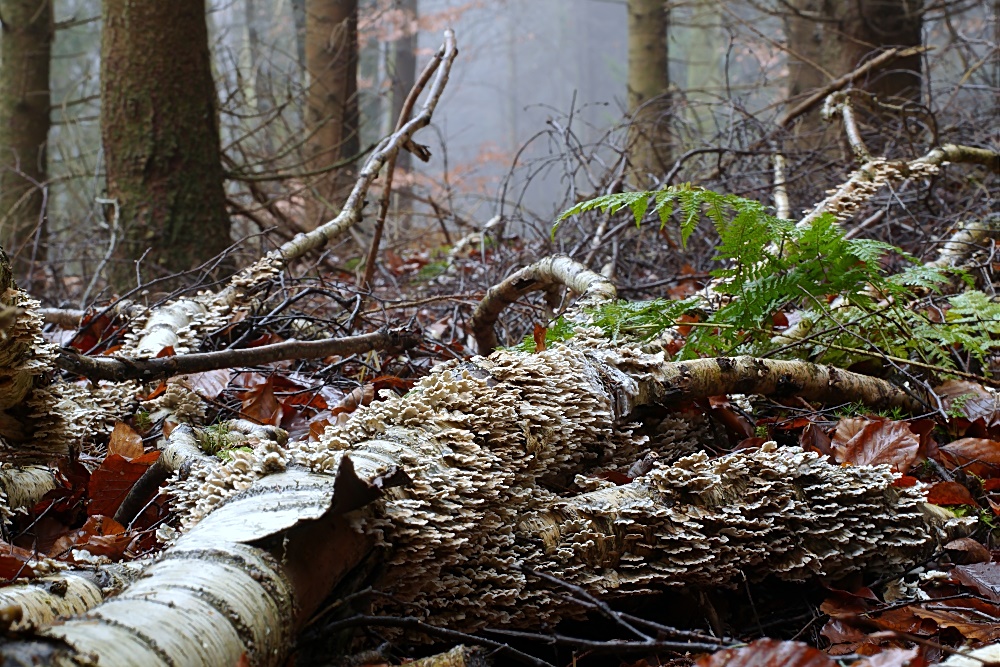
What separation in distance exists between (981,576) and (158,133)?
15.8 feet

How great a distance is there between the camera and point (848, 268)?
2.25 metres

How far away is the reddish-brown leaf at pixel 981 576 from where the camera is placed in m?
1.57

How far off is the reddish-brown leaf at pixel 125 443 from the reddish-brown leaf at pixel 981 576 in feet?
6.77

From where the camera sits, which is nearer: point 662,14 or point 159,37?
point 159,37

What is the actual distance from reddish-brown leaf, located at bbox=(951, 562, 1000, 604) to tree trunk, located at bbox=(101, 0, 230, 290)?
4.44 m

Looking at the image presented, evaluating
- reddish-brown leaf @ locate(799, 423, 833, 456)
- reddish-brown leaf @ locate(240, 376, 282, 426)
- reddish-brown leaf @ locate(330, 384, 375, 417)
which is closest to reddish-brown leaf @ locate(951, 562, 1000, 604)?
reddish-brown leaf @ locate(799, 423, 833, 456)

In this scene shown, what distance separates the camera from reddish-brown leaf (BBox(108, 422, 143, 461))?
2.11m

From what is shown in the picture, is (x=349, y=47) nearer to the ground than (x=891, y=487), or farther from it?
farther from it

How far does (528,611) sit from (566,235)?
5.28 m

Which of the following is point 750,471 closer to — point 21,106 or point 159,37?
point 159,37

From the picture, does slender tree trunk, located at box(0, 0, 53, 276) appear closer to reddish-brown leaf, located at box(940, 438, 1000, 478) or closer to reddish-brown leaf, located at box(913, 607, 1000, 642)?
reddish-brown leaf, located at box(940, 438, 1000, 478)

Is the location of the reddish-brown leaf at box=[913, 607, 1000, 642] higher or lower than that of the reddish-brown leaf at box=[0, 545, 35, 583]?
lower

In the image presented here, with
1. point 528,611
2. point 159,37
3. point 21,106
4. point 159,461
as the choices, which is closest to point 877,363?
point 528,611

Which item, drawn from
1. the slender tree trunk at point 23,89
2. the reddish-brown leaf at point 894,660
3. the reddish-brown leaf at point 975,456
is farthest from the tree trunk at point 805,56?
the slender tree trunk at point 23,89
